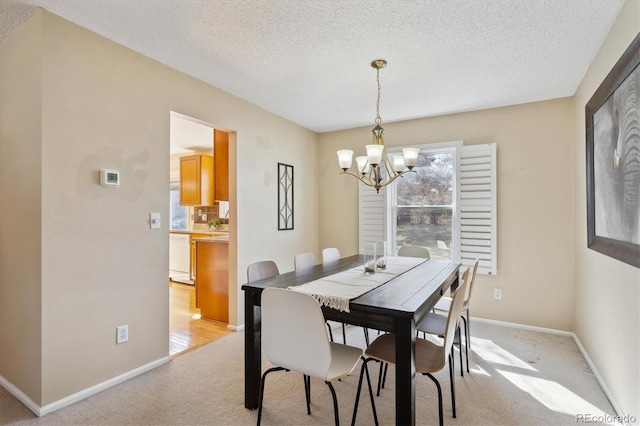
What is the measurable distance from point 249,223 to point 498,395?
270 cm

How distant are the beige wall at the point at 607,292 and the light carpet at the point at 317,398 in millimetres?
237

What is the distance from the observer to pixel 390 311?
1611 mm

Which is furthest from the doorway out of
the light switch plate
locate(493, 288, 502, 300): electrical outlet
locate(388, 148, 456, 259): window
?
locate(493, 288, 502, 300): electrical outlet

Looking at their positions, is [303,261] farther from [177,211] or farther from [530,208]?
[177,211]

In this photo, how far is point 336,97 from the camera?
3.47 meters

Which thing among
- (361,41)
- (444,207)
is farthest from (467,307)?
(361,41)

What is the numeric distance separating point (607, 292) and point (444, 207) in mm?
1919

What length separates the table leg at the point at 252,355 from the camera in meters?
2.06

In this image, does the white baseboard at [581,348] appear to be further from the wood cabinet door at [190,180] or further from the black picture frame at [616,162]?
A: the wood cabinet door at [190,180]

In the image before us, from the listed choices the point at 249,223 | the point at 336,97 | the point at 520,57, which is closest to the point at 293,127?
the point at 336,97

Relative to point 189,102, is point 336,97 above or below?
above

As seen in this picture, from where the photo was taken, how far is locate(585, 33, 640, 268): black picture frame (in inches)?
68.2

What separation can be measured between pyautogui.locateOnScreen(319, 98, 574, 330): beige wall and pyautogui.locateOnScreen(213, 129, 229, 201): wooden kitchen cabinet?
2610 millimetres

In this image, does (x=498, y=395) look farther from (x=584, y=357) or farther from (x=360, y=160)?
(x=360, y=160)
